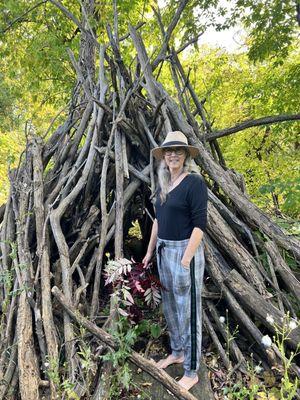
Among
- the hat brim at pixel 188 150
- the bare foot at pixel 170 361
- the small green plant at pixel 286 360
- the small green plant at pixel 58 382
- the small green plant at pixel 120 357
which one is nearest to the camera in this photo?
the small green plant at pixel 286 360

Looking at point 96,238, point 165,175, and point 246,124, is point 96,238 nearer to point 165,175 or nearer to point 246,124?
point 165,175

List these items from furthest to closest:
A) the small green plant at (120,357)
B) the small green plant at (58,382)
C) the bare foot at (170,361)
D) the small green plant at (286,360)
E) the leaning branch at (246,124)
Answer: the leaning branch at (246,124)
the bare foot at (170,361)
the small green plant at (120,357)
the small green plant at (58,382)
the small green plant at (286,360)

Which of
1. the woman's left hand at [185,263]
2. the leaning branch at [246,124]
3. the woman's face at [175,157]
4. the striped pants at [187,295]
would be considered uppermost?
the leaning branch at [246,124]

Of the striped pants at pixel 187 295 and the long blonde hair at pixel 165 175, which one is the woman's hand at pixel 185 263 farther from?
the long blonde hair at pixel 165 175

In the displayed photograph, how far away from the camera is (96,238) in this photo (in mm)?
3424

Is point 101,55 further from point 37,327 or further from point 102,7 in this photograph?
point 37,327

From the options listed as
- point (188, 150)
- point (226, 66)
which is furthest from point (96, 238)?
point (226, 66)

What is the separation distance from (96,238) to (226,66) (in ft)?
28.8

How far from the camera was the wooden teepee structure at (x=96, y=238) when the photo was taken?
2.62 m

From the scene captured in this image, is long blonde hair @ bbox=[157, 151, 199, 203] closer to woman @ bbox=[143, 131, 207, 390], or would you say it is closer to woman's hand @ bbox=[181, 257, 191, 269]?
woman @ bbox=[143, 131, 207, 390]

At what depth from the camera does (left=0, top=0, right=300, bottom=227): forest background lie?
639 cm

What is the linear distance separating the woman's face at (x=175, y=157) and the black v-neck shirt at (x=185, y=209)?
111mm

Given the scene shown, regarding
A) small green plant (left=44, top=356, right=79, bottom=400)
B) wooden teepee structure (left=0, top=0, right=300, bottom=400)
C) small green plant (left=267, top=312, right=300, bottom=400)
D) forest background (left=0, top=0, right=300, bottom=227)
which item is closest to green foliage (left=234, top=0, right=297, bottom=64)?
forest background (left=0, top=0, right=300, bottom=227)

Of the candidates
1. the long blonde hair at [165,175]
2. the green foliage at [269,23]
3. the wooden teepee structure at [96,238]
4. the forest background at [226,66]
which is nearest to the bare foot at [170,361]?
the wooden teepee structure at [96,238]
